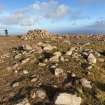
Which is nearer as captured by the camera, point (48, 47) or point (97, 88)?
point (97, 88)

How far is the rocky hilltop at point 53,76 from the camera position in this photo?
17.8 m

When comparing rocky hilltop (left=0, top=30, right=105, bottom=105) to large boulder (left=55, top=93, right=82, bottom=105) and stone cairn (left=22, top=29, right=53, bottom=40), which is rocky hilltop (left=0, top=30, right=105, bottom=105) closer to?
large boulder (left=55, top=93, right=82, bottom=105)

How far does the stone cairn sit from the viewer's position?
3558 centimetres

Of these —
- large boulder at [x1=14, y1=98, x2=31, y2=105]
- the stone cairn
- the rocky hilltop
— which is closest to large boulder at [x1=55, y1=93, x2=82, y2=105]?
the rocky hilltop

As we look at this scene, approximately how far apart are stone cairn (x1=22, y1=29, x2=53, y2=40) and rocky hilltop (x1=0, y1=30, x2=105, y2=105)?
8426 mm

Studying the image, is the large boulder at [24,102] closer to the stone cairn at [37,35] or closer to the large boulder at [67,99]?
the large boulder at [67,99]

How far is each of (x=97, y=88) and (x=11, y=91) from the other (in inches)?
168

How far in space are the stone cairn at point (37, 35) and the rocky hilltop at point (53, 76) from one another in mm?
8426

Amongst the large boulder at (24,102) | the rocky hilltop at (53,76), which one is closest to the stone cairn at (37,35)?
the rocky hilltop at (53,76)

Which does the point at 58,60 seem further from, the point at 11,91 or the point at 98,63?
the point at 11,91

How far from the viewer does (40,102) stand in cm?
1777

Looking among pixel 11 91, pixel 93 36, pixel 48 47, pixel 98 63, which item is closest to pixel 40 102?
pixel 11 91

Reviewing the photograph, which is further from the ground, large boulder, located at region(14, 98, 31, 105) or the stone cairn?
the stone cairn

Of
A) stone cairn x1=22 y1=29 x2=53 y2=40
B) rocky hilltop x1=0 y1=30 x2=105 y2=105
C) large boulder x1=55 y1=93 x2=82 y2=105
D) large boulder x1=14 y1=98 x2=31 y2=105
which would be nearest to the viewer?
large boulder x1=55 y1=93 x2=82 y2=105
